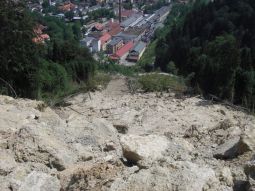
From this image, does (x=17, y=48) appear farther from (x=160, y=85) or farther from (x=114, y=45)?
(x=114, y=45)

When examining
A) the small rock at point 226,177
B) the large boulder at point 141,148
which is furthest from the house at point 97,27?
the small rock at point 226,177

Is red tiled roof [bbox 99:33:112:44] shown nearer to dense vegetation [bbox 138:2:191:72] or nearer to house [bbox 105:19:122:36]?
house [bbox 105:19:122:36]

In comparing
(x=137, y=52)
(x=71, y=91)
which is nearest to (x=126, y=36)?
(x=137, y=52)


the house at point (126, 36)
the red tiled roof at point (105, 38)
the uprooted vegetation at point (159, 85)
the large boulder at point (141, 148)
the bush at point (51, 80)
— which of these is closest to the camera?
the large boulder at point (141, 148)

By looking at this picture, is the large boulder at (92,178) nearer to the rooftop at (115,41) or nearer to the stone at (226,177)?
the stone at (226,177)

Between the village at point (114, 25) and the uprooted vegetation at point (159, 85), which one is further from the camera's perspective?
the village at point (114, 25)

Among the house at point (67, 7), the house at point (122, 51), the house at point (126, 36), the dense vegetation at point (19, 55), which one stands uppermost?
the dense vegetation at point (19, 55)

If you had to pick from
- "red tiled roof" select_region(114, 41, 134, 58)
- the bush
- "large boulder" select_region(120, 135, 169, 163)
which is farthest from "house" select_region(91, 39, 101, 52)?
"large boulder" select_region(120, 135, 169, 163)
